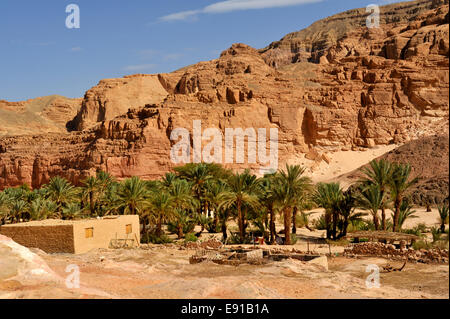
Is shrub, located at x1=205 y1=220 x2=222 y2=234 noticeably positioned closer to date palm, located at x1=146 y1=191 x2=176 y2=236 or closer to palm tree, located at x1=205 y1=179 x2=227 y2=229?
palm tree, located at x1=205 y1=179 x2=227 y2=229

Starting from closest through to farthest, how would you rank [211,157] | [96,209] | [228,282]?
[228,282]
[96,209]
[211,157]

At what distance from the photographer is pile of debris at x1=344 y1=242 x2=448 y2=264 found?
18.0 m

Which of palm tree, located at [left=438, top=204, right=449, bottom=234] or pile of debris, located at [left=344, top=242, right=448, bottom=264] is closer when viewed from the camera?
palm tree, located at [left=438, top=204, right=449, bottom=234]

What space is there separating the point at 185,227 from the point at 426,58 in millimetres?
57073

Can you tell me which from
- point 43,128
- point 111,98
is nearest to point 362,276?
point 111,98

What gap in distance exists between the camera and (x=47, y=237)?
24672mm

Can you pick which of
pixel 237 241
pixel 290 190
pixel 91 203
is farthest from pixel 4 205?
pixel 290 190

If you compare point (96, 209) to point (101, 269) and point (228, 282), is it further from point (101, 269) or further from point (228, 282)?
point (228, 282)

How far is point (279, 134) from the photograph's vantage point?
76.4 metres

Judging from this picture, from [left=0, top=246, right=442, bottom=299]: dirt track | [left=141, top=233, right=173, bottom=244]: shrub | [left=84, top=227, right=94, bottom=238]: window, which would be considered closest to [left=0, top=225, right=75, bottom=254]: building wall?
[left=84, top=227, right=94, bottom=238]: window

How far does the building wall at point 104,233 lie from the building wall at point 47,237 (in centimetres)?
45

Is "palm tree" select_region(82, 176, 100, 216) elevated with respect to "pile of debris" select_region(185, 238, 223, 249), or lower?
elevated

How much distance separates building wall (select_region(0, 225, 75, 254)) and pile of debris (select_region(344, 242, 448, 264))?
44.2 ft

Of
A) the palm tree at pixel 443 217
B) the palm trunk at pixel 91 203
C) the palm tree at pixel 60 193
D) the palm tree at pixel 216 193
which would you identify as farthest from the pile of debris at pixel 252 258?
the palm tree at pixel 60 193
